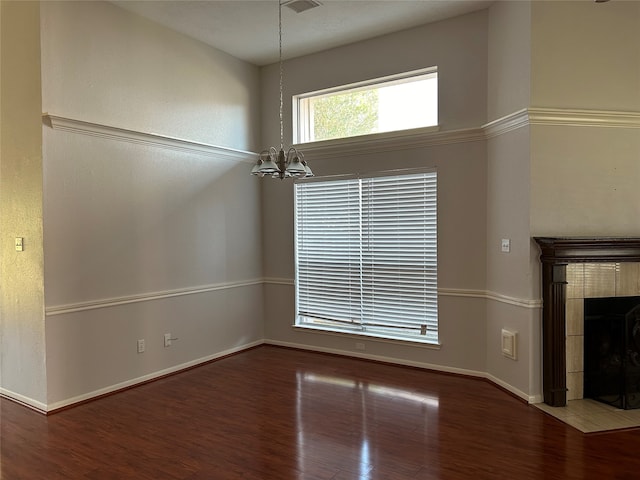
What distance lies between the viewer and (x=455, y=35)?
470cm

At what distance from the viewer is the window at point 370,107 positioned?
16.4ft

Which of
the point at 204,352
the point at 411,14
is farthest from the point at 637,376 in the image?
the point at 204,352

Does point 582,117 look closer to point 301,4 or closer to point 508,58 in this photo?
point 508,58

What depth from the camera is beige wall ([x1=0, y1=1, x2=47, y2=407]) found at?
383cm

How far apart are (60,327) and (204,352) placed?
5.58 feet

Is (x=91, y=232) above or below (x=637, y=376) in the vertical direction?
above

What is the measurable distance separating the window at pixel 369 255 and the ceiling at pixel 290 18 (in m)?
1.55

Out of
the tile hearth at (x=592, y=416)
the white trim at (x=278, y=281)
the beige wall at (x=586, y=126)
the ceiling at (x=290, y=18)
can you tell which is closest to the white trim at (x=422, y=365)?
the tile hearth at (x=592, y=416)

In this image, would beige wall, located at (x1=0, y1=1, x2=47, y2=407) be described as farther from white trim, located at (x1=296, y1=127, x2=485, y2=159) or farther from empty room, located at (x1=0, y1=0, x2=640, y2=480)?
white trim, located at (x1=296, y1=127, x2=485, y2=159)

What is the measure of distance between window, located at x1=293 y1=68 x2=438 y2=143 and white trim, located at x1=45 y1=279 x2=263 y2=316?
197 cm

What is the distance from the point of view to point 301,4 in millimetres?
4328

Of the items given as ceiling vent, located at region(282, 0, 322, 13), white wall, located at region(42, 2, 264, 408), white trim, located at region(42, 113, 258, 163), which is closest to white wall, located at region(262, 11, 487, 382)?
ceiling vent, located at region(282, 0, 322, 13)

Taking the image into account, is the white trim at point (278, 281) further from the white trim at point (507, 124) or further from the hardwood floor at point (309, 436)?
the white trim at point (507, 124)

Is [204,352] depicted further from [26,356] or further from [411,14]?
[411,14]
